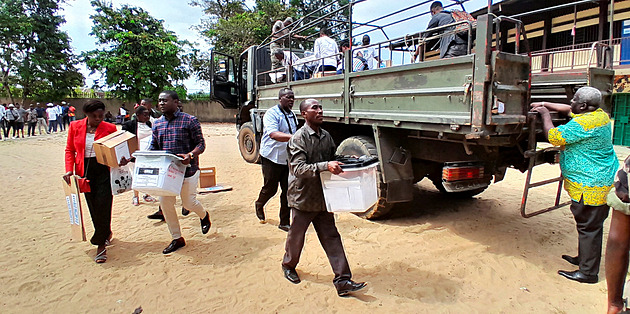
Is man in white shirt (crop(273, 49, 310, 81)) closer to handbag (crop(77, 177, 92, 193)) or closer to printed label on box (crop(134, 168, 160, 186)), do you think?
printed label on box (crop(134, 168, 160, 186))

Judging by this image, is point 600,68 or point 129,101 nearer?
point 600,68

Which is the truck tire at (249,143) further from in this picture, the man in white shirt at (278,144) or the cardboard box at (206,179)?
the man in white shirt at (278,144)

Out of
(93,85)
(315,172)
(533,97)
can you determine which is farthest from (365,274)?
(93,85)

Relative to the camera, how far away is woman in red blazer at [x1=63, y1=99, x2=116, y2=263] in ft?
11.2

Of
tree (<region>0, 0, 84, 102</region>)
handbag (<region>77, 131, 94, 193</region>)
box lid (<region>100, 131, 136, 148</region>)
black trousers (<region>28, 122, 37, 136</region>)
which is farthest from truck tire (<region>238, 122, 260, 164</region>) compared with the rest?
tree (<region>0, 0, 84, 102</region>)

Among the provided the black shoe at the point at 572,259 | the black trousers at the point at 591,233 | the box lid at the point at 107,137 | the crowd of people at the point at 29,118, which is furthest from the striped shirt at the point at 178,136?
the crowd of people at the point at 29,118

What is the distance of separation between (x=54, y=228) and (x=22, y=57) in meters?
24.4

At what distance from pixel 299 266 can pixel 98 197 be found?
204cm

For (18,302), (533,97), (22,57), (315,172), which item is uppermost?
(22,57)

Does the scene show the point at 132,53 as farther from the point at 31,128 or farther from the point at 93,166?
the point at 93,166

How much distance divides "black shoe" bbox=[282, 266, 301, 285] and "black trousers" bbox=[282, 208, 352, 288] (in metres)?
0.22

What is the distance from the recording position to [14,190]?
239 inches

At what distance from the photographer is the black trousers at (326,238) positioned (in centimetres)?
274

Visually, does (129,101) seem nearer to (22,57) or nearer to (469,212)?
(22,57)
